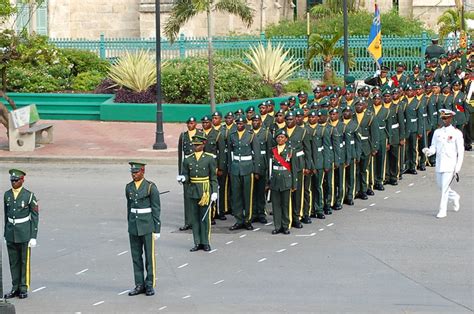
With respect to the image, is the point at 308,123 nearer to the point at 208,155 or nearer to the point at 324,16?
the point at 208,155

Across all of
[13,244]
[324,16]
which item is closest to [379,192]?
[13,244]

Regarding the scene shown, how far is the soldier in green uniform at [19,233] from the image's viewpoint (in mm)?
14398

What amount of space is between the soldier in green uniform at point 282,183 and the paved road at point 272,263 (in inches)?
11.5

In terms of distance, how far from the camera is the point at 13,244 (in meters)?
14.6

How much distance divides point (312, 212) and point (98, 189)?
4339mm

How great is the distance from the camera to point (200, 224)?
1639 cm

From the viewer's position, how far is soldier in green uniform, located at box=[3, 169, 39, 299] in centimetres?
1440

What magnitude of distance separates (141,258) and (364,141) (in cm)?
688

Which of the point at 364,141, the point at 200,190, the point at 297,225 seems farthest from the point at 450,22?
the point at 200,190

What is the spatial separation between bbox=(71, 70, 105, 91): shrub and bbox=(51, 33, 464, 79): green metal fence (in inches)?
92.2

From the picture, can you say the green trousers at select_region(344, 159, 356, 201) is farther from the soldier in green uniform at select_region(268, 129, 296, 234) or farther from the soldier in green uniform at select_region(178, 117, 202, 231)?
the soldier in green uniform at select_region(178, 117, 202, 231)

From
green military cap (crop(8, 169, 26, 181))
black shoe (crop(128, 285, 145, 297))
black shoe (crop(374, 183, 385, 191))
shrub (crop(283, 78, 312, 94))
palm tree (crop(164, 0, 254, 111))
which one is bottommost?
black shoe (crop(128, 285, 145, 297))

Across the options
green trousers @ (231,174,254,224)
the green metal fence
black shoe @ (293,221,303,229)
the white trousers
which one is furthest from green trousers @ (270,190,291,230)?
the green metal fence

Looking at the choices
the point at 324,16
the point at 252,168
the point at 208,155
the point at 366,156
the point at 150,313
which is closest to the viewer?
the point at 150,313
